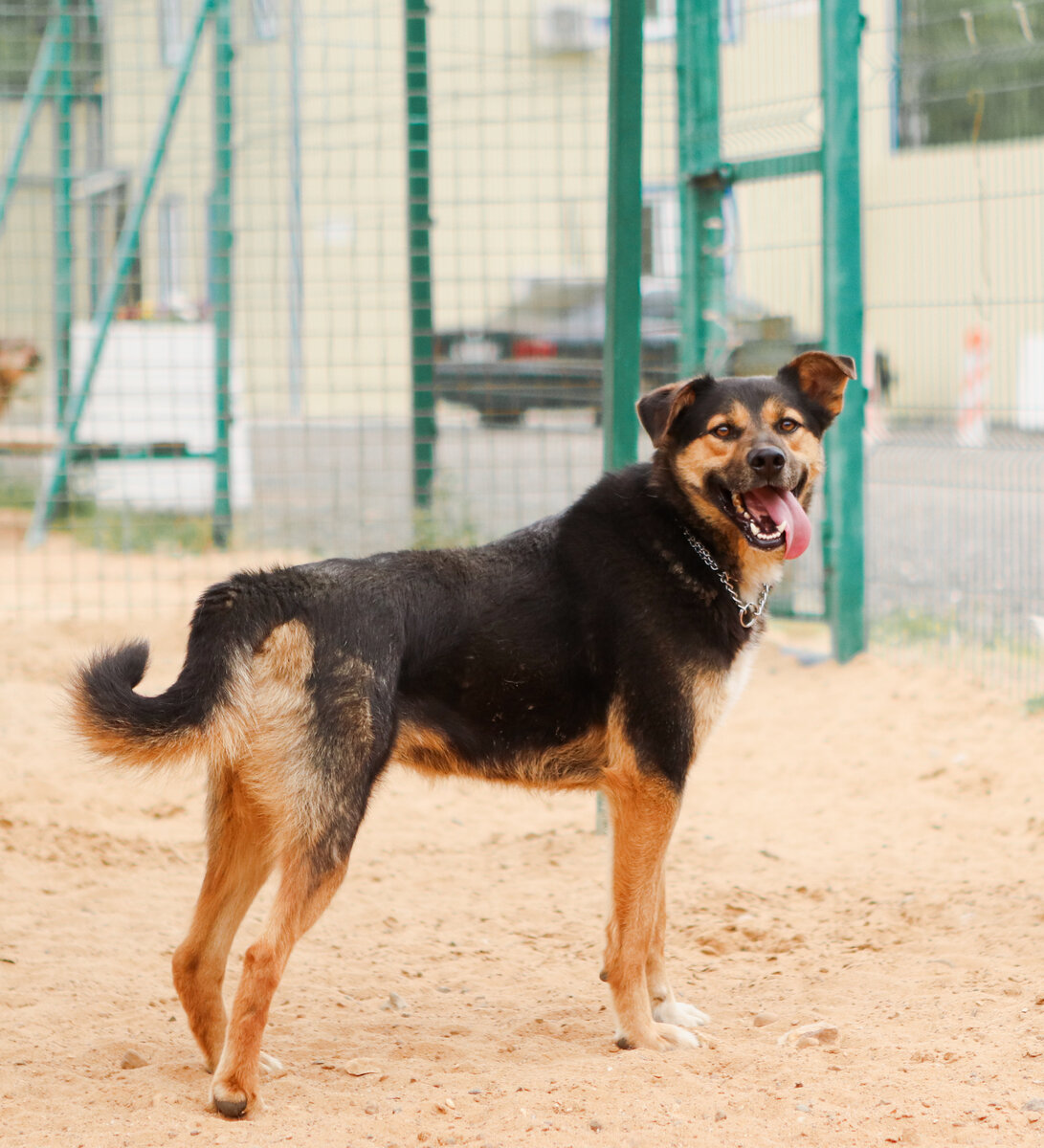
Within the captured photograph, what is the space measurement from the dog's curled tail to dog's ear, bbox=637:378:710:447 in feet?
3.99

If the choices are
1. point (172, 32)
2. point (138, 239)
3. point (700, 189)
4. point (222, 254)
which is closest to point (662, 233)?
point (700, 189)

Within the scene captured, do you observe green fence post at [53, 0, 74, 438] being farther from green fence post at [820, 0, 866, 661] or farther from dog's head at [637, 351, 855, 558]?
dog's head at [637, 351, 855, 558]

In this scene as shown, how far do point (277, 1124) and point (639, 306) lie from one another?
3288 mm

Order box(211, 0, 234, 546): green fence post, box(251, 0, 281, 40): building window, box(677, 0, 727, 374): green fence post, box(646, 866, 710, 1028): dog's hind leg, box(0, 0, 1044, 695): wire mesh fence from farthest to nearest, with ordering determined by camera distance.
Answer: box(251, 0, 281, 40): building window < box(211, 0, 234, 546): green fence post < box(677, 0, 727, 374): green fence post < box(0, 0, 1044, 695): wire mesh fence < box(646, 866, 710, 1028): dog's hind leg

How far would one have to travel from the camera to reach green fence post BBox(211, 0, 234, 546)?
8.41 m

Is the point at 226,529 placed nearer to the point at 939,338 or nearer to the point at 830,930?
the point at 939,338

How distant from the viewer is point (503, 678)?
11.1ft

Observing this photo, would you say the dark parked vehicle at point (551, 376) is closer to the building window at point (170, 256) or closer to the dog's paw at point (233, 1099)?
the building window at point (170, 256)

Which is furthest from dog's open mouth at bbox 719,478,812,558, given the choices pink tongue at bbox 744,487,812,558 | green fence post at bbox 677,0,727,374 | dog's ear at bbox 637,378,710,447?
green fence post at bbox 677,0,727,374

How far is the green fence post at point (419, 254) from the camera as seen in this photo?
821cm

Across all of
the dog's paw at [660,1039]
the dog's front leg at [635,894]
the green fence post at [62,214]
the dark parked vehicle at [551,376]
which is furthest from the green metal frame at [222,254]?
the dog's paw at [660,1039]

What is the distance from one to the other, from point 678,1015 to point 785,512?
1428 millimetres

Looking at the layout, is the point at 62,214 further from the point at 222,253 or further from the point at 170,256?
the point at 222,253

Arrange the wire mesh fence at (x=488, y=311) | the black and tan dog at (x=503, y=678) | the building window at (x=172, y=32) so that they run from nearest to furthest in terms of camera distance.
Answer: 1. the black and tan dog at (x=503, y=678)
2. the wire mesh fence at (x=488, y=311)
3. the building window at (x=172, y=32)
